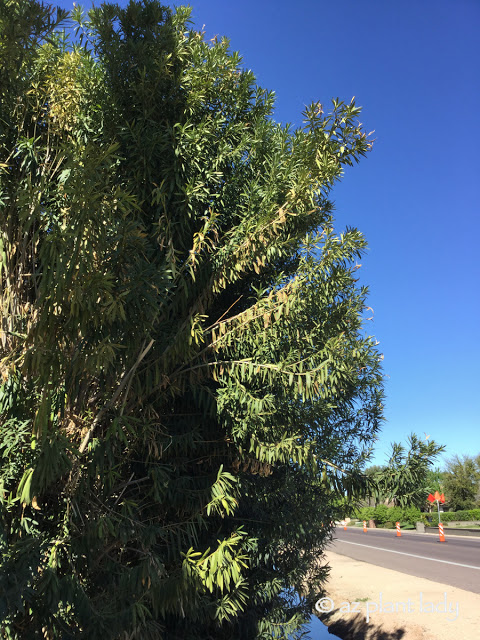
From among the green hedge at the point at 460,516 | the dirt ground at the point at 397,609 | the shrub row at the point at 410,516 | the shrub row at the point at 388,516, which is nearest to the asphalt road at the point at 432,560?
the dirt ground at the point at 397,609

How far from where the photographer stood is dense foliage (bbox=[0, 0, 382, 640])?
220cm

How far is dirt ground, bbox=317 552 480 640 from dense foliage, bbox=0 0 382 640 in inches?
158

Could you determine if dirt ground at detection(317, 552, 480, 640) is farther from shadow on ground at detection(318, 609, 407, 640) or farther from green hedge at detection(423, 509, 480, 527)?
green hedge at detection(423, 509, 480, 527)

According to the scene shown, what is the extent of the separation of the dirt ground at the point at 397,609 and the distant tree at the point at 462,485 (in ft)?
95.4

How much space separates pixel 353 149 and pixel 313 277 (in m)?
0.83

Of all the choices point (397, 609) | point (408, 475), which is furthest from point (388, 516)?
point (408, 475)

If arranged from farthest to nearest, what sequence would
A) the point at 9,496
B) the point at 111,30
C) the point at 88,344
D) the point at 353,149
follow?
the point at 111,30, the point at 353,149, the point at 9,496, the point at 88,344

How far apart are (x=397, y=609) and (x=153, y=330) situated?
8.56 meters

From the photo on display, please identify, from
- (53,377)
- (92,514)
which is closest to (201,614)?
(92,514)

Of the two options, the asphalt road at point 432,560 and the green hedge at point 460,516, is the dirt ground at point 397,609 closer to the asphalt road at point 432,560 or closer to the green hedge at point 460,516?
the asphalt road at point 432,560

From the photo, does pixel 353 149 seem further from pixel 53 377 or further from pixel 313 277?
pixel 53 377

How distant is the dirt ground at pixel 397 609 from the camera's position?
23.5 feet

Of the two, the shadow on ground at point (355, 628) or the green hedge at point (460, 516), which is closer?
the shadow on ground at point (355, 628)

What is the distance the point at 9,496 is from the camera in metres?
2.48
